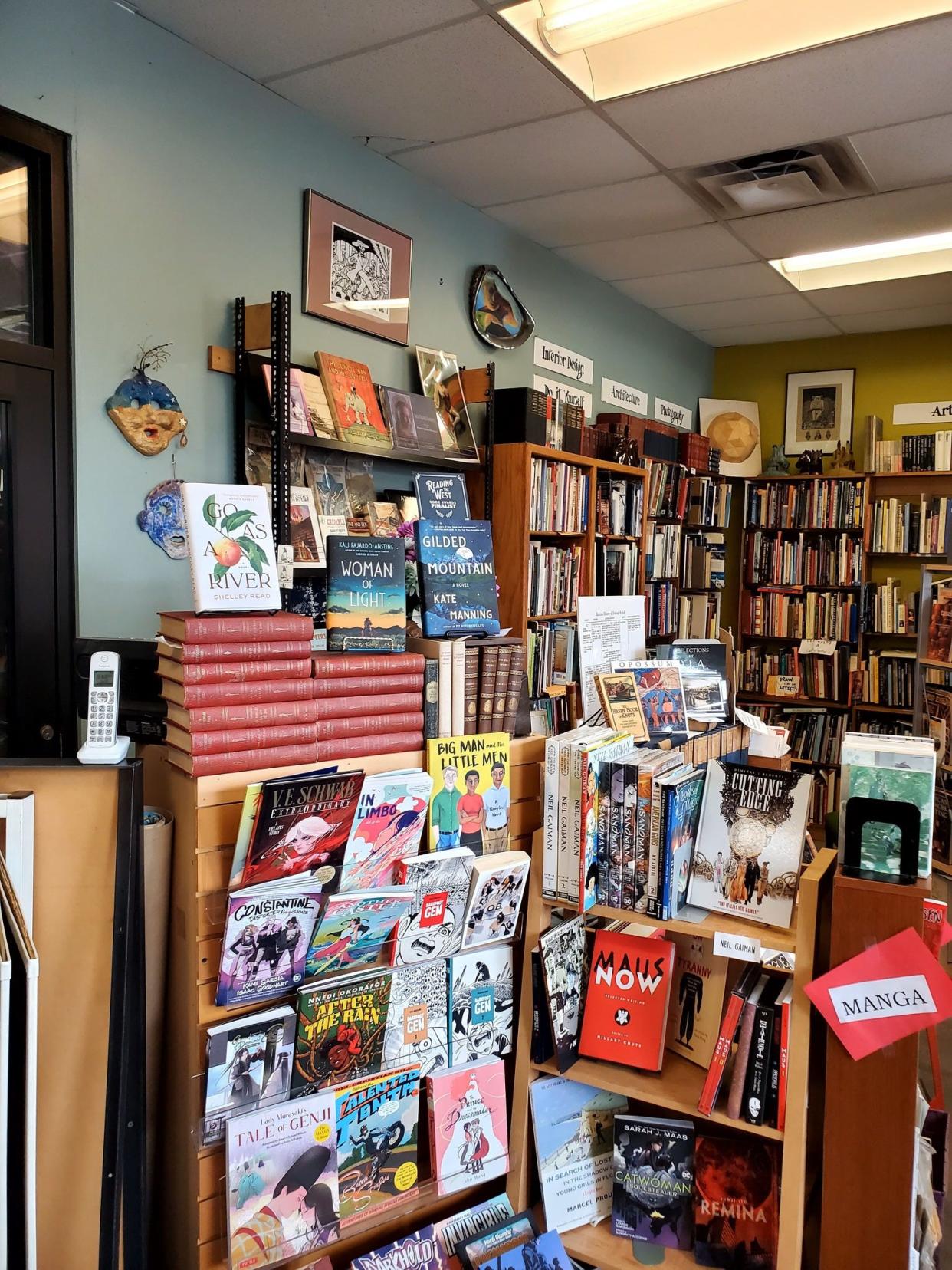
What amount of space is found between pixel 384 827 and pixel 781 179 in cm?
284

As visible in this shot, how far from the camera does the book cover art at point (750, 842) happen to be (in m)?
1.78

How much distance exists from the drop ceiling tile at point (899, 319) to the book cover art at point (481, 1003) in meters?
4.52

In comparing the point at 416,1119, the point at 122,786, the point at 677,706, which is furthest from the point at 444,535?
the point at 416,1119

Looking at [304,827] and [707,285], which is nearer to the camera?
[304,827]

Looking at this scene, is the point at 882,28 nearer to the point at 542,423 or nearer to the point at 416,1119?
the point at 542,423

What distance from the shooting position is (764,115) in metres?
2.88

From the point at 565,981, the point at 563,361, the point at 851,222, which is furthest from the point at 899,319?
the point at 565,981

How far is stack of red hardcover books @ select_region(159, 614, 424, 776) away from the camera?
1.73m

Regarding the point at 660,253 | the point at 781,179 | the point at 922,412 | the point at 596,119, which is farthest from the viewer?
the point at 922,412

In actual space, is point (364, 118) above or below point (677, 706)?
above

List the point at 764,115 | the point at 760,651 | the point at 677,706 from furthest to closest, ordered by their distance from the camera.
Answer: the point at 760,651, the point at 764,115, the point at 677,706

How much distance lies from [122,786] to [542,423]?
99.3 inches

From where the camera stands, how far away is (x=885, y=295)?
189 inches

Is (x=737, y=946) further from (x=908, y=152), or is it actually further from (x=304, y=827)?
(x=908, y=152)
